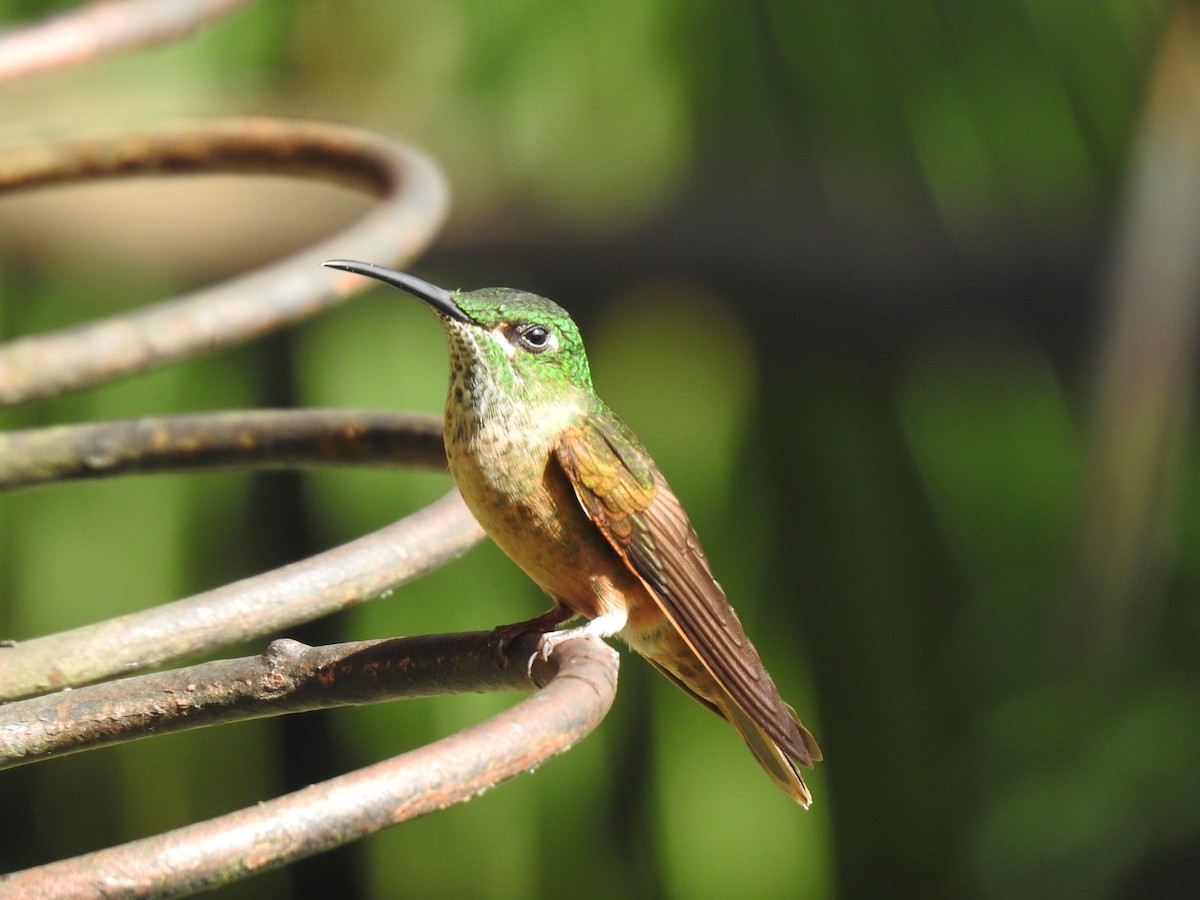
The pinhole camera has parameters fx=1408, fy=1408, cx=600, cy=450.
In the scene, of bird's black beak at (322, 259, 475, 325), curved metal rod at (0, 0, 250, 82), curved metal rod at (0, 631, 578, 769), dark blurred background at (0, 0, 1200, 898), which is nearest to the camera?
curved metal rod at (0, 631, 578, 769)

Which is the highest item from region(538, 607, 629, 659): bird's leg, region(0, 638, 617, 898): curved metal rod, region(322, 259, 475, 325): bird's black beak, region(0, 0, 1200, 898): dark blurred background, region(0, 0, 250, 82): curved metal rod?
region(0, 0, 250, 82): curved metal rod

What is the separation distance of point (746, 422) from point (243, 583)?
112 inches

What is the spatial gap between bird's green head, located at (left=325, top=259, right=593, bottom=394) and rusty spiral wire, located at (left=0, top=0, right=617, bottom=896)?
10 cm

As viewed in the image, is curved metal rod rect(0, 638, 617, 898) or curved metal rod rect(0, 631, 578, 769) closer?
curved metal rod rect(0, 638, 617, 898)

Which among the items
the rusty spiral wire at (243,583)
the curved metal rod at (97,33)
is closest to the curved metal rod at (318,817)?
the rusty spiral wire at (243,583)

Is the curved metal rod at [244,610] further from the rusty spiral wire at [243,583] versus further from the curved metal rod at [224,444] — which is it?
the curved metal rod at [224,444]

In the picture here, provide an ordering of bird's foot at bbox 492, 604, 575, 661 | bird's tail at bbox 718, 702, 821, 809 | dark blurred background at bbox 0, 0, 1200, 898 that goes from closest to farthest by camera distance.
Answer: bird's foot at bbox 492, 604, 575, 661, bird's tail at bbox 718, 702, 821, 809, dark blurred background at bbox 0, 0, 1200, 898

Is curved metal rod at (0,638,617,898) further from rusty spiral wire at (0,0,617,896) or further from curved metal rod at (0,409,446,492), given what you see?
curved metal rod at (0,409,446,492)

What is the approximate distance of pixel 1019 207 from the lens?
4094mm

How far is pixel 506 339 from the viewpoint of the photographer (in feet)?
6.17

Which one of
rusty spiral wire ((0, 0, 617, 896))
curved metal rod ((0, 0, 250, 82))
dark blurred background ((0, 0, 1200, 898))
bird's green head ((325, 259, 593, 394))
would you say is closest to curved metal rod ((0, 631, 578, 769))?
rusty spiral wire ((0, 0, 617, 896))

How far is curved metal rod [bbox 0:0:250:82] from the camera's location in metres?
2.05

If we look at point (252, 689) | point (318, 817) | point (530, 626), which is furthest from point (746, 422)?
point (318, 817)

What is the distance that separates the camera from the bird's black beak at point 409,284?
5.35 ft
